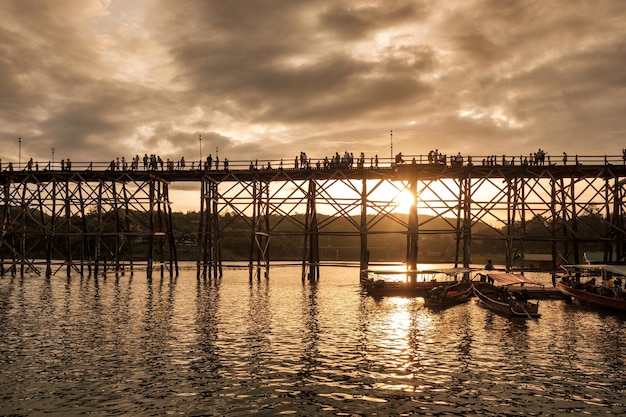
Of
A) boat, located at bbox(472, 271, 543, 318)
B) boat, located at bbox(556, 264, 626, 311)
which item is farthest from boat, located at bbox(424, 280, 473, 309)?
boat, located at bbox(556, 264, 626, 311)

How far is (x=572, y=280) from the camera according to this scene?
4384 cm

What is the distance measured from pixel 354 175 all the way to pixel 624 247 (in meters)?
30.1

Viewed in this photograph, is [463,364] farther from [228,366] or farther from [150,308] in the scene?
[150,308]

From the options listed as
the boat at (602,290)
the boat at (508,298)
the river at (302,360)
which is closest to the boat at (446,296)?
the boat at (508,298)

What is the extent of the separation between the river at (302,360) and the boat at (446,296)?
1.58m

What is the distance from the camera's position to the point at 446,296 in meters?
40.2

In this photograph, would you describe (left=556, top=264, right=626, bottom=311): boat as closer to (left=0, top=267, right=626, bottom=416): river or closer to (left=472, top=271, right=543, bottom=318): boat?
(left=0, top=267, right=626, bottom=416): river

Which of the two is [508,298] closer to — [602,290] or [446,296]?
[446,296]

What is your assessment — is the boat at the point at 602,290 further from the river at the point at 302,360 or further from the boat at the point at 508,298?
the boat at the point at 508,298

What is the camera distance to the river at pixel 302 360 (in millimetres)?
16438

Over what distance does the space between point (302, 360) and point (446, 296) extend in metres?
21.3

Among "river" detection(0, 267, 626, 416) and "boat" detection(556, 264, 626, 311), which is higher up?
"boat" detection(556, 264, 626, 311)

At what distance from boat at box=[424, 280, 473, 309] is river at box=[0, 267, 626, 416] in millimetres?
1582

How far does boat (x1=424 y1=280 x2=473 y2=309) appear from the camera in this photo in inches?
1556
